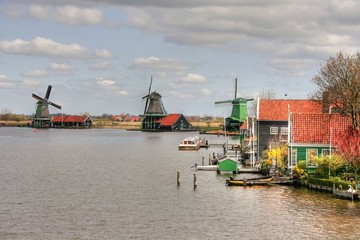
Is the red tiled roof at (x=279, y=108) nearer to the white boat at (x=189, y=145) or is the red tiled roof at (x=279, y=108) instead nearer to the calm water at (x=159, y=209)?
the calm water at (x=159, y=209)

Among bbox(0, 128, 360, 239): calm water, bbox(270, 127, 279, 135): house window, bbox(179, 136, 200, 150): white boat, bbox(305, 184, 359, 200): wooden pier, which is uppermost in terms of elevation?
bbox(270, 127, 279, 135): house window

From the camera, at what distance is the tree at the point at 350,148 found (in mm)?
48031

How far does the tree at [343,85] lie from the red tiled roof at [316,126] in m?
1.47

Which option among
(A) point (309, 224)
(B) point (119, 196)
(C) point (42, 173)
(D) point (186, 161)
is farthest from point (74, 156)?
(A) point (309, 224)

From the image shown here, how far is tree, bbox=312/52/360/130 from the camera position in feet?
181

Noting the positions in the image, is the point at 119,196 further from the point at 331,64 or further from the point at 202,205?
the point at 331,64

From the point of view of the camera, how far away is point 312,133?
58281 mm

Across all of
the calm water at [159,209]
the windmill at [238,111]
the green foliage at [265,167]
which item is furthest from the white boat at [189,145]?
the green foliage at [265,167]

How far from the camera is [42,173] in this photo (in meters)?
69.0

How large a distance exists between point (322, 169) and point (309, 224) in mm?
14996

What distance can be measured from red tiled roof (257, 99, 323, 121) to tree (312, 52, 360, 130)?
14478 millimetres

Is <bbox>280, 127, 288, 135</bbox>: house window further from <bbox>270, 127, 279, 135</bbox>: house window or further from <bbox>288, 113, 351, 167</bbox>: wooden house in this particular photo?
<bbox>288, 113, 351, 167</bbox>: wooden house

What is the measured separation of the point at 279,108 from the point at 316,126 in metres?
15.4

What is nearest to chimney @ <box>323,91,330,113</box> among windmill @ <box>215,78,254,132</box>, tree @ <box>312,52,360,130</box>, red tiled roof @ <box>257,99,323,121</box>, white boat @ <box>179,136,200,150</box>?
tree @ <box>312,52,360,130</box>
